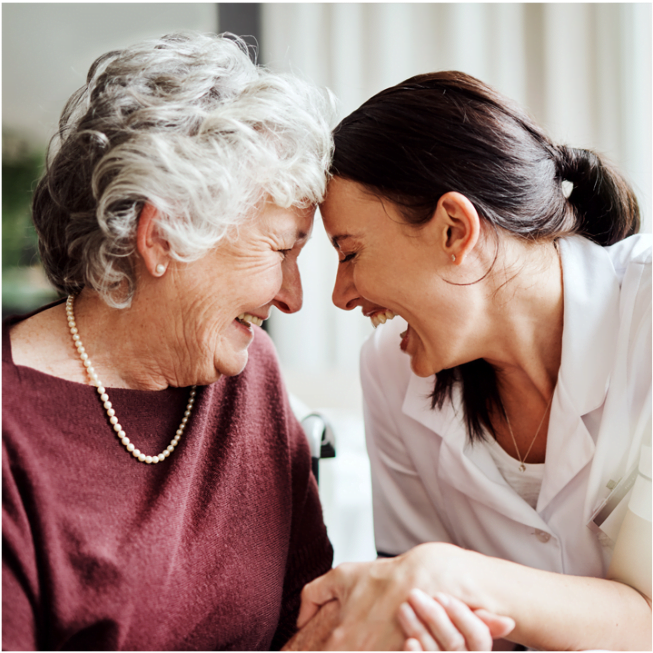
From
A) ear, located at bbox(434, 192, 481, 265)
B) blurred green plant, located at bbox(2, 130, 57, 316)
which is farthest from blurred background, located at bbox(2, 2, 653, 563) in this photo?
ear, located at bbox(434, 192, 481, 265)

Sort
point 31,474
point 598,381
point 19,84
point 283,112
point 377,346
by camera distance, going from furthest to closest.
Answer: point 19,84
point 377,346
point 598,381
point 283,112
point 31,474

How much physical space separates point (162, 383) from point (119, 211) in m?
0.32

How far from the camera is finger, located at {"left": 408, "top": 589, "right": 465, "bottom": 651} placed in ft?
2.62

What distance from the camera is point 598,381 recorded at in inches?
41.8

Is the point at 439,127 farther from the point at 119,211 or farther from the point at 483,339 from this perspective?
the point at 119,211

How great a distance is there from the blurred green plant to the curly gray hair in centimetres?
111

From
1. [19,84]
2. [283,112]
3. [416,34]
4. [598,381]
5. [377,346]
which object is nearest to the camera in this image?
Answer: [283,112]

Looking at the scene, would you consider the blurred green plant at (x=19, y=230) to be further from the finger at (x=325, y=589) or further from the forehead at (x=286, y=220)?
the finger at (x=325, y=589)

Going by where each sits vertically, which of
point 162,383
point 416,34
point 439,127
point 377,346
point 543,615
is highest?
point 416,34

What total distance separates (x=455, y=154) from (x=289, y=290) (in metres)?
0.39

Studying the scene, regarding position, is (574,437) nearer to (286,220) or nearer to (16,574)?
(286,220)

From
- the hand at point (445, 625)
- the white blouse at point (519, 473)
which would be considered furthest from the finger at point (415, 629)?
the white blouse at point (519, 473)

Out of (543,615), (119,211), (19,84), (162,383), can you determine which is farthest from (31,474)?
(19,84)

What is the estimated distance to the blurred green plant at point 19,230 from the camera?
1.96m
